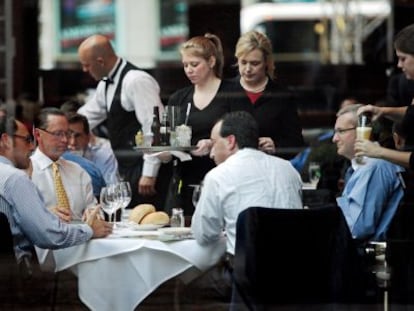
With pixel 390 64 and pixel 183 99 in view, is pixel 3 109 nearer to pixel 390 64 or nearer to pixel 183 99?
pixel 183 99

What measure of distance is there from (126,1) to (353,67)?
1521 millimetres

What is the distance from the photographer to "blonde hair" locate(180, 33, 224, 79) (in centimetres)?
688

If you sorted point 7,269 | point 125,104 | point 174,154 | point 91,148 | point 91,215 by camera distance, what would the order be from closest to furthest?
point 91,215 < point 7,269 < point 174,154 < point 125,104 < point 91,148

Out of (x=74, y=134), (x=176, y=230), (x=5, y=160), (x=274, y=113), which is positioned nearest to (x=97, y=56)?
(x=74, y=134)

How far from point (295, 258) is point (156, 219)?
806 mm

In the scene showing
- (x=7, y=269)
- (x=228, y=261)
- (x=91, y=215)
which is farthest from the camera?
(x=7, y=269)

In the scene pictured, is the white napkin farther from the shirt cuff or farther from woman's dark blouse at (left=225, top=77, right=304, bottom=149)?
woman's dark blouse at (left=225, top=77, right=304, bottom=149)

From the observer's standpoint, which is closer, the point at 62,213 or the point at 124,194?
the point at 62,213

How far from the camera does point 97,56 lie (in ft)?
23.4

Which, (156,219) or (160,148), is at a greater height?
(160,148)

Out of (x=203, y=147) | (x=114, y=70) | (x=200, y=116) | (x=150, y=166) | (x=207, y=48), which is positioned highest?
(x=207, y=48)

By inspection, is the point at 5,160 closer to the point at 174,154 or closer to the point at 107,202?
the point at 107,202

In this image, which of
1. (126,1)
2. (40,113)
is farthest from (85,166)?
(126,1)

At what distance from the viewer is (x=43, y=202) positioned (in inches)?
258
